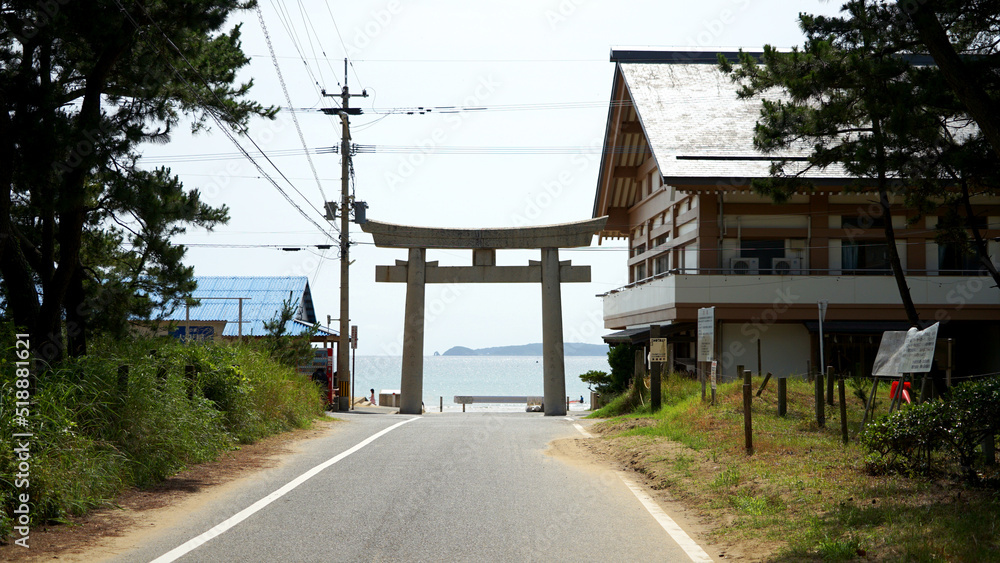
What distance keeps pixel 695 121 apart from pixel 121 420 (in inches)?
890

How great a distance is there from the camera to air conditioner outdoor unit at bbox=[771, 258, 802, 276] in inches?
1038

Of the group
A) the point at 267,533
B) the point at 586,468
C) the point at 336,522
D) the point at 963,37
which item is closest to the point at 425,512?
the point at 336,522

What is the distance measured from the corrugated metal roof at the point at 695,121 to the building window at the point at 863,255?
2762 mm

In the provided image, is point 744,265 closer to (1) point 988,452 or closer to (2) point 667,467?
(2) point 667,467

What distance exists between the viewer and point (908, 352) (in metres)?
10.3

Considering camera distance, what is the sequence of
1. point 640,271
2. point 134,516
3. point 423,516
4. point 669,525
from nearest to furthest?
point 669,525, point 423,516, point 134,516, point 640,271

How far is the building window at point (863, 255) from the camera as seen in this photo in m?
26.8

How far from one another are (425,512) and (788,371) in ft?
70.5

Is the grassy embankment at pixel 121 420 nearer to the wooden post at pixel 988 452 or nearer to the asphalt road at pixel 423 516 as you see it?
the asphalt road at pixel 423 516

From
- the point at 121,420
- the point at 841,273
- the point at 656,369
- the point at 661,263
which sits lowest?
the point at 121,420

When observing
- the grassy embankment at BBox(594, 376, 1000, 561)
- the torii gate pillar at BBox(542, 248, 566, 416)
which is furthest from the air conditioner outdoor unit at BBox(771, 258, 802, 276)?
the grassy embankment at BBox(594, 376, 1000, 561)

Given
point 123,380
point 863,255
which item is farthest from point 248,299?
point 123,380

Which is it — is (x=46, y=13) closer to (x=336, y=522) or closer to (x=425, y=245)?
(x=336, y=522)

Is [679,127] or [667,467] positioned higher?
[679,127]
